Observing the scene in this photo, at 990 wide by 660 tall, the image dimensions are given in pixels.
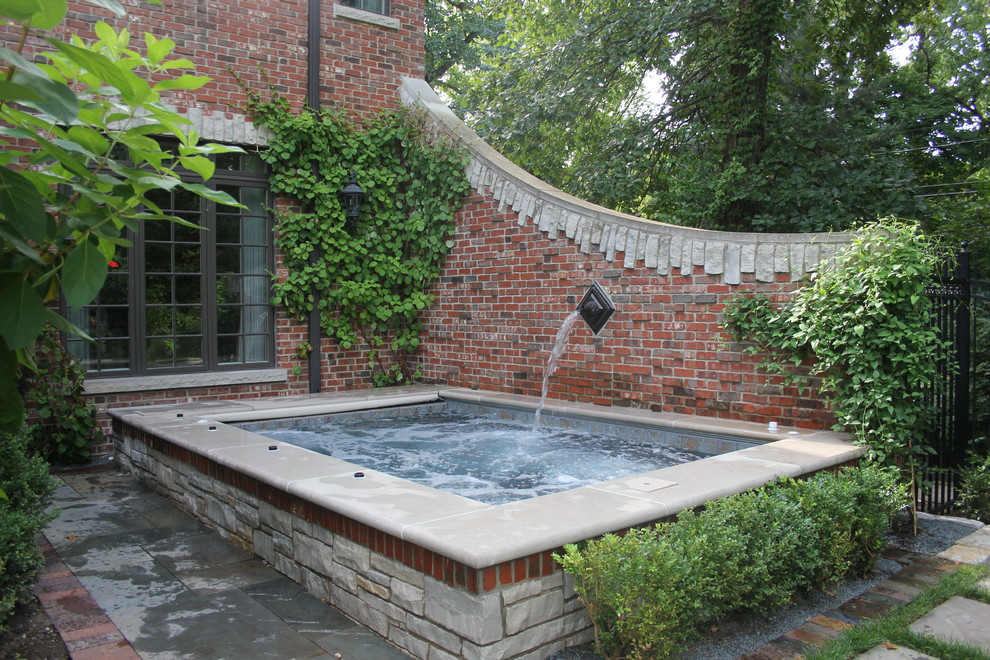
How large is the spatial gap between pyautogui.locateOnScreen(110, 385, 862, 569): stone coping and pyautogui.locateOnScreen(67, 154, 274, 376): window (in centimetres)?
128

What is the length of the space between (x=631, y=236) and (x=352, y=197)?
3.17 meters

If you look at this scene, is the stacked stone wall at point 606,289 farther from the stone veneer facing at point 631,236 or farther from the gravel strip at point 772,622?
the gravel strip at point 772,622

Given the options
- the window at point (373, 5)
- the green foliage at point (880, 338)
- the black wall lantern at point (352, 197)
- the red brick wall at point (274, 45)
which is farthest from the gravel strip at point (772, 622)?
the window at point (373, 5)

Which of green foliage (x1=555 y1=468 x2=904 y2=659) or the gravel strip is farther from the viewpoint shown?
the gravel strip

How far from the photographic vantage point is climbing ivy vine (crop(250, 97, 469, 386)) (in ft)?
24.6

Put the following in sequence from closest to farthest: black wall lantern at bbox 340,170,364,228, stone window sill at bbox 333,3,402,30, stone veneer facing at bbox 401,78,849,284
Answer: stone veneer facing at bbox 401,78,849,284 < black wall lantern at bbox 340,170,364,228 < stone window sill at bbox 333,3,402,30

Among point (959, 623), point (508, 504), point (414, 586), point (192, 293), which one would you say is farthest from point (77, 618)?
point (192, 293)

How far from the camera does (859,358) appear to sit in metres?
4.43

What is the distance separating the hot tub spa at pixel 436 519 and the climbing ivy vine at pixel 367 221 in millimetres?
2528

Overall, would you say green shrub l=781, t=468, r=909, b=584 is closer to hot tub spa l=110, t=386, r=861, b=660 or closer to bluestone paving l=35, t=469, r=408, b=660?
hot tub spa l=110, t=386, r=861, b=660

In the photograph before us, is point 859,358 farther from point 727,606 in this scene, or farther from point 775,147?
point 775,147

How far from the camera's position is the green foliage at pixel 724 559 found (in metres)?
2.63

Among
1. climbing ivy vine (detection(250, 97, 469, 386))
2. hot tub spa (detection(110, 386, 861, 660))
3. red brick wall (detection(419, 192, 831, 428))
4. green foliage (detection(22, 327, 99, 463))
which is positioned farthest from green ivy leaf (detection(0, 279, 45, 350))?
climbing ivy vine (detection(250, 97, 469, 386))

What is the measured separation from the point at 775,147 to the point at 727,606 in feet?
25.3
